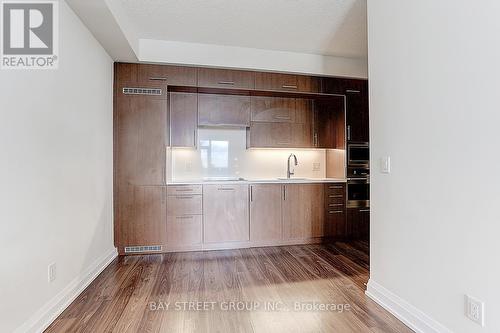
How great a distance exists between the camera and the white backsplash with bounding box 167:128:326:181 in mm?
3971

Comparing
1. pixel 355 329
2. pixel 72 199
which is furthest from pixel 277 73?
pixel 355 329

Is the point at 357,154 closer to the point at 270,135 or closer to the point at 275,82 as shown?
the point at 270,135

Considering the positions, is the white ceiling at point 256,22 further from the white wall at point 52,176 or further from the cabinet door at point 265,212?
the cabinet door at point 265,212

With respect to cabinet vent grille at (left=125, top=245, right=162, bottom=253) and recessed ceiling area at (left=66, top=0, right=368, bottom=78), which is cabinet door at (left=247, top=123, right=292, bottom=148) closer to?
recessed ceiling area at (left=66, top=0, right=368, bottom=78)

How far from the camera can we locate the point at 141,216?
3340 mm

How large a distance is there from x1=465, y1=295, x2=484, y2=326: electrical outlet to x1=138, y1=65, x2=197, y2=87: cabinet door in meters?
3.35

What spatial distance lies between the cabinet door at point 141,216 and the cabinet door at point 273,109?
1715 millimetres

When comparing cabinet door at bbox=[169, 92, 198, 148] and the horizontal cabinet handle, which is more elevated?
cabinet door at bbox=[169, 92, 198, 148]

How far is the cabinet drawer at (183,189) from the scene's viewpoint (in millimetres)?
3418

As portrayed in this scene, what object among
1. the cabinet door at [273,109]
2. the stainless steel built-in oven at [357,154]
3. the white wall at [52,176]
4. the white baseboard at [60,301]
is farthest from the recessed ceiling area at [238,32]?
the white baseboard at [60,301]

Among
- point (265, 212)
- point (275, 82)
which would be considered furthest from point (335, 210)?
point (275, 82)

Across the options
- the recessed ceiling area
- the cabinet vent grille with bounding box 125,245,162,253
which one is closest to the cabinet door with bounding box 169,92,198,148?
the recessed ceiling area

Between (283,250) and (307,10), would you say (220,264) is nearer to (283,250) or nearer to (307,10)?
(283,250)

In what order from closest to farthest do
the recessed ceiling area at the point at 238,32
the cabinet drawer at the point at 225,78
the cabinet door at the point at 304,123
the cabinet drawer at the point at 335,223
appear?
the recessed ceiling area at the point at 238,32
the cabinet drawer at the point at 225,78
the cabinet drawer at the point at 335,223
the cabinet door at the point at 304,123
